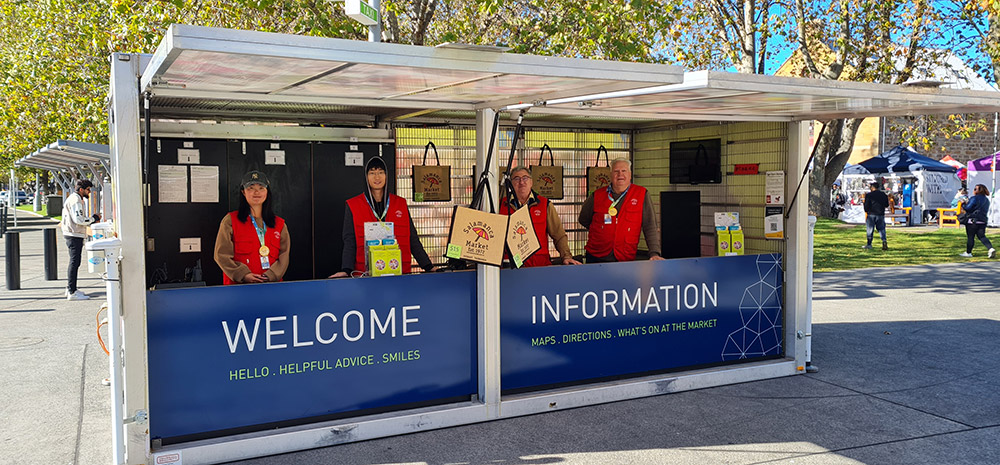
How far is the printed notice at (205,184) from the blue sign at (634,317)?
261 cm

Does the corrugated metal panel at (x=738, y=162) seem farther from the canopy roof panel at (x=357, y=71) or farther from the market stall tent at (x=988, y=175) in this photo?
the market stall tent at (x=988, y=175)

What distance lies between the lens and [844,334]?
8719 mm

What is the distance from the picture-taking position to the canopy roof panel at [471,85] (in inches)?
148

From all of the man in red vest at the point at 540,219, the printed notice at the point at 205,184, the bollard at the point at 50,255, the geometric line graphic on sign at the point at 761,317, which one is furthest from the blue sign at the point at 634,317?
the bollard at the point at 50,255

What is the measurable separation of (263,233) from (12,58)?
16.9 m

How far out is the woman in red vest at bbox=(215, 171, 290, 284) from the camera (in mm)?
5711

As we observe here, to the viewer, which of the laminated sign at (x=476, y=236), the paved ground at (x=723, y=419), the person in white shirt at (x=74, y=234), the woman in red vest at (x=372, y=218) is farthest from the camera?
the person in white shirt at (x=74, y=234)

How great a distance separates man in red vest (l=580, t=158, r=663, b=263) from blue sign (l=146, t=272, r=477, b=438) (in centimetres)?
178

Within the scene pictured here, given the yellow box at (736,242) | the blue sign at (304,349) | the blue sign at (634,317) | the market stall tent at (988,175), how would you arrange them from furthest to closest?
1. the market stall tent at (988,175)
2. the yellow box at (736,242)
3. the blue sign at (634,317)
4. the blue sign at (304,349)

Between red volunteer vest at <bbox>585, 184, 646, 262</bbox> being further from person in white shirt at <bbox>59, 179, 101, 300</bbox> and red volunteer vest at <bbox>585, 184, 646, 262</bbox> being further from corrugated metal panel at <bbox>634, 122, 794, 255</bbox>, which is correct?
person in white shirt at <bbox>59, 179, 101, 300</bbox>

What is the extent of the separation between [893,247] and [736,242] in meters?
14.5

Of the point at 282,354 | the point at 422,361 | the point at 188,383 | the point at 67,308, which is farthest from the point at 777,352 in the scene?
the point at 67,308

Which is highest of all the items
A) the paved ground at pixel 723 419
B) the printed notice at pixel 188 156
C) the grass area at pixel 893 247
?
the printed notice at pixel 188 156

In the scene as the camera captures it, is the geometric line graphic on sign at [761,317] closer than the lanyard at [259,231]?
No
